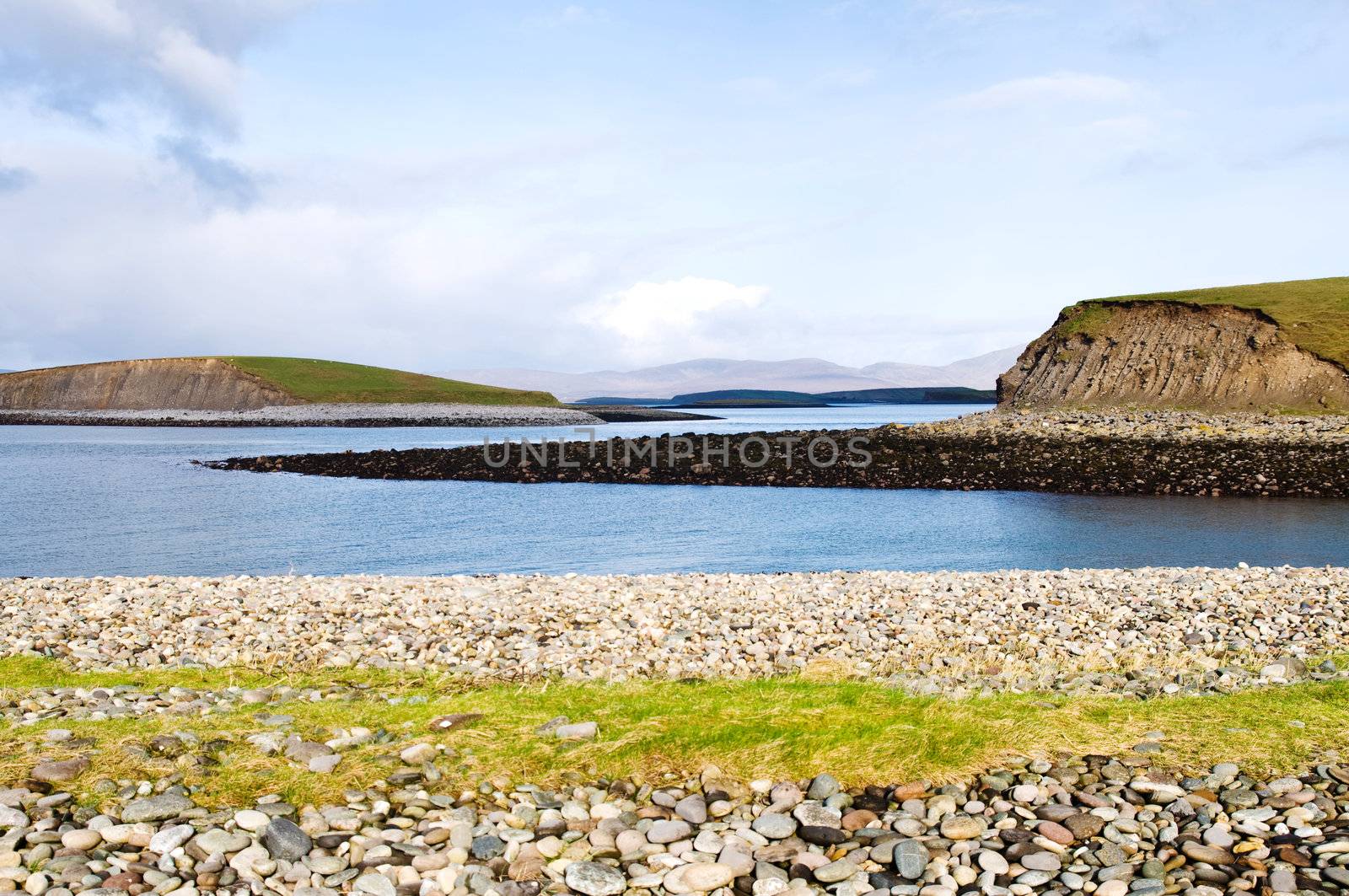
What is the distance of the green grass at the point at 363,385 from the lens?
5645 inches

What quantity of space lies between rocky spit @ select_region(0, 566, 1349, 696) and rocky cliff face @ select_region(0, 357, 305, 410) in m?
136

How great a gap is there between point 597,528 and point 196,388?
13360 cm

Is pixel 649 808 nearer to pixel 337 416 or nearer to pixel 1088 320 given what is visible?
pixel 1088 320

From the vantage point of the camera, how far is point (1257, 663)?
10.4 m

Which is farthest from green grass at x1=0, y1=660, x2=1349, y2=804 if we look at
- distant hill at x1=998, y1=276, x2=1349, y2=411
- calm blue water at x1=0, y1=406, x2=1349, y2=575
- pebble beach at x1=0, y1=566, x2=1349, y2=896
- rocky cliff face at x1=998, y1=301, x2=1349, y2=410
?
rocky cliff face at x1=998, y1=301, x2=1349, y2=410

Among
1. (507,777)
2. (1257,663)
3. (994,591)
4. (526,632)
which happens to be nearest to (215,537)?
(526,632)

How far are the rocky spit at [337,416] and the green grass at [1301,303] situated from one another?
7269 cm

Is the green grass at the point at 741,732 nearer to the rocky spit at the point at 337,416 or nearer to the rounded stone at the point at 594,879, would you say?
the rounded stone at the point at 594,879

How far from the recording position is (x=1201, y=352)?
65438 mm

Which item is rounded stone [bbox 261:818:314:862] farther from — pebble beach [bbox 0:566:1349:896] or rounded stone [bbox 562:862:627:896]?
rounded stone [bbox 562:862:627:896]

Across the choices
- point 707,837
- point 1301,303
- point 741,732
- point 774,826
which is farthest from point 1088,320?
point 707,837

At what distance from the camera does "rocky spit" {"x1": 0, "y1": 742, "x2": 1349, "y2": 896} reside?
543 centimetres

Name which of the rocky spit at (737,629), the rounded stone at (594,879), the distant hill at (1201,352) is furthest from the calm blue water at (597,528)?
the distant hill at (1201,352)

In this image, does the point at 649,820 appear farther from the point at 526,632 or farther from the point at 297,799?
the point at 526,632
